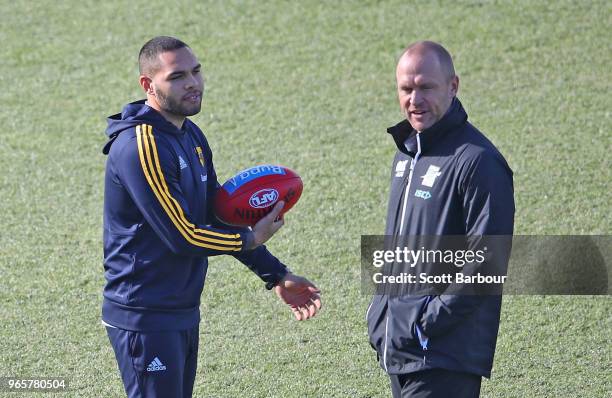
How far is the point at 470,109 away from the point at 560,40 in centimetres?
163

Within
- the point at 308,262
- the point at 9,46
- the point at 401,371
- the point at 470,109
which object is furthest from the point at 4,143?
the point at 401,371

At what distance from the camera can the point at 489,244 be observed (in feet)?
13.5

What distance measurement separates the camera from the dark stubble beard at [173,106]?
467 centimetres

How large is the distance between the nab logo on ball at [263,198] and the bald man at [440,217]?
0.70 metres

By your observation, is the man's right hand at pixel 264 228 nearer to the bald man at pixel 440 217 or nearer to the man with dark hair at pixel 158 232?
the man with dark hair at pixel 158 232

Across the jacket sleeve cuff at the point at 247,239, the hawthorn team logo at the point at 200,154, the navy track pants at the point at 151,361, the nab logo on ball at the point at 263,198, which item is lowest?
the navy track pants at the point at 151,361

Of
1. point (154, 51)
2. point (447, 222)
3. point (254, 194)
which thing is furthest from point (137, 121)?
point (447, 222)

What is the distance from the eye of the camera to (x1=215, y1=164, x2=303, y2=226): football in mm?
4902

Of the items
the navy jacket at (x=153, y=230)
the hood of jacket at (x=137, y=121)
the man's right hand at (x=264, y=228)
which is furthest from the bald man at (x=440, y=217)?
the hood of jacket at (x=137, y=121)

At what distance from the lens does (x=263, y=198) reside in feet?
16.2

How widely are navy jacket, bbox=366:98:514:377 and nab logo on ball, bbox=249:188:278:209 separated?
27.5 inches

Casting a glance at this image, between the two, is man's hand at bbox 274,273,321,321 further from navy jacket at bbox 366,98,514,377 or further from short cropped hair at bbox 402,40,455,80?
short cropped hair at bbox 402,40,455,80

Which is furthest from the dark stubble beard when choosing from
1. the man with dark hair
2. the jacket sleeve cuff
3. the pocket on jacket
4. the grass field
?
the grass field

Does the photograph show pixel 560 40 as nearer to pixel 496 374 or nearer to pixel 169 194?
pixel 496 374
